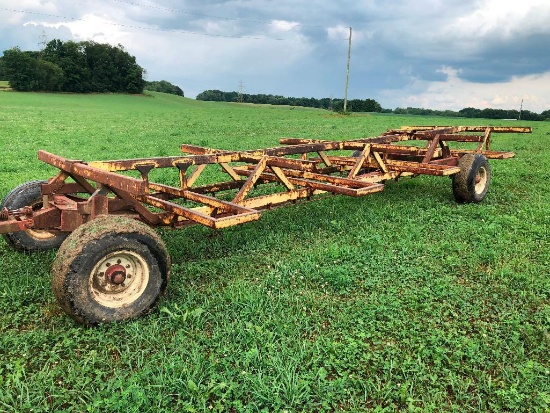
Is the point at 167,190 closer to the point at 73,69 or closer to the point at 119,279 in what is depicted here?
the point at 119,279

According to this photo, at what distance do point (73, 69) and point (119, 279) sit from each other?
94542 millimetres

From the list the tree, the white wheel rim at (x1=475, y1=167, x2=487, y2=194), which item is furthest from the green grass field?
the tree

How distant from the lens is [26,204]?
18.3ft

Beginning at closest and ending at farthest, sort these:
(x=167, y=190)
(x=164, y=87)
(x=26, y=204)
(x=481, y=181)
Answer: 1. (x=26, y=204)
2. (x=167, y=190)
3. (x=481, y=181)
4. (x=164, y=87)

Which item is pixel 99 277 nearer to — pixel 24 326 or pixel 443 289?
pixel 24 326

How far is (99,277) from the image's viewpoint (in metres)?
4.10

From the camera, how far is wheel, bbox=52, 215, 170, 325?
382cm

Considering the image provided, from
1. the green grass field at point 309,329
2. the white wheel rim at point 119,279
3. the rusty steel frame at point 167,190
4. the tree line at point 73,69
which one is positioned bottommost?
the green grass field at point 309,329

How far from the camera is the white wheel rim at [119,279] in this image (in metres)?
4.08

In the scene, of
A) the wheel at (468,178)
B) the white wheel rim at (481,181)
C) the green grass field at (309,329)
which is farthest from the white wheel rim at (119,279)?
the white wheel rim at (481,181)

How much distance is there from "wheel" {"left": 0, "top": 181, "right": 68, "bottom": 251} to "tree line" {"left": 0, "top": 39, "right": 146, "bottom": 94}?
85.4 m

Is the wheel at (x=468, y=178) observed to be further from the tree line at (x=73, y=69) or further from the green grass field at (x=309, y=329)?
the tree line at (x=73, y=69)

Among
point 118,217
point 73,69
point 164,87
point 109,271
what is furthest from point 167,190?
point 164,87

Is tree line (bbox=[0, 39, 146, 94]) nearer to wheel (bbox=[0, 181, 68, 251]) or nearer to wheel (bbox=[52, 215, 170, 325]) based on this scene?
wheel (bbox=[0, 181, 68, 251])
